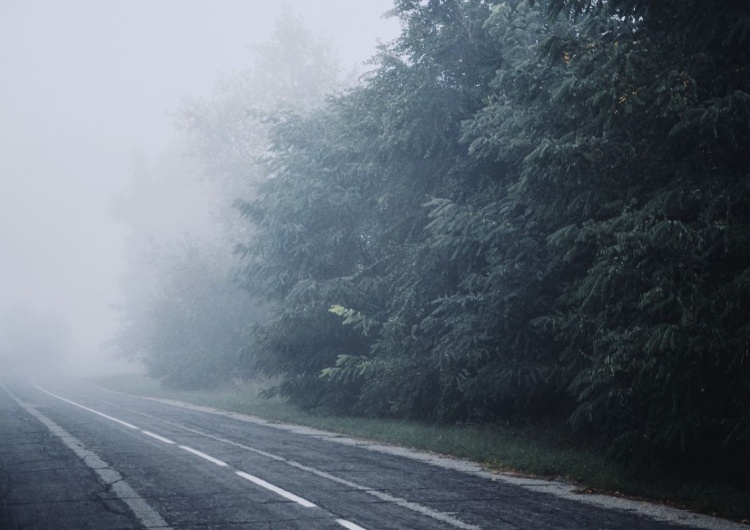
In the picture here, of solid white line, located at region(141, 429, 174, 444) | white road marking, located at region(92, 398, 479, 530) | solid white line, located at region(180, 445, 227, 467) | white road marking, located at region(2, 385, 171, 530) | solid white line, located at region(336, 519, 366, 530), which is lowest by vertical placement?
white road marking, located at region(2, 385, 171, 530)

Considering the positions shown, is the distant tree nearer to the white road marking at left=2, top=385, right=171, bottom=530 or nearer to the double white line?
the double white line

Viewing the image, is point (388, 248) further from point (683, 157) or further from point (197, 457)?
point (683, 157)

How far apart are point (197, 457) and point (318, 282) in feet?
33.4

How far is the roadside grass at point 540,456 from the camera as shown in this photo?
8758mm

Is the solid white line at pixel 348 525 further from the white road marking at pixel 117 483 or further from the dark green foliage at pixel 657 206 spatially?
the dark green foliage at pixel 657 206

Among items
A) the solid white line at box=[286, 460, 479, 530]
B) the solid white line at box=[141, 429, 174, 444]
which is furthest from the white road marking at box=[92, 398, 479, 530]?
the solid white line at box=[141, 429, 174, 444]

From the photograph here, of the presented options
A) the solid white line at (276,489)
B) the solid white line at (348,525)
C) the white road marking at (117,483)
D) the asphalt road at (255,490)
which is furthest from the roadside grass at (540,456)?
the white road marking at (117,483)

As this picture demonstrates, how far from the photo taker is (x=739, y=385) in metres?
8.62

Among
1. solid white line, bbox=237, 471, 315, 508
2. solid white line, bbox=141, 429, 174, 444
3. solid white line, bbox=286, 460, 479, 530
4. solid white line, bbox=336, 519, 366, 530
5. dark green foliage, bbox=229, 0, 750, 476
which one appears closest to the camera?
solid white line, bbox=336, 519, 366, 530

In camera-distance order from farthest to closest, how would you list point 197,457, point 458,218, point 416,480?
point 458,218, point 197,457, point 416,480

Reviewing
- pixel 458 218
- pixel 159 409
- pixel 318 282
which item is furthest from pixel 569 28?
pixel 159 409

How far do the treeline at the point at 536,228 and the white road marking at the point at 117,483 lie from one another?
633cm

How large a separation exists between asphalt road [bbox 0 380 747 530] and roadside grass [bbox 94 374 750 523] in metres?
0.79

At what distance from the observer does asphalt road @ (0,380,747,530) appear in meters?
7.59
